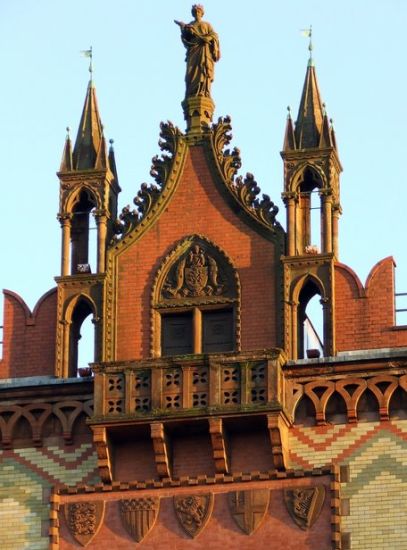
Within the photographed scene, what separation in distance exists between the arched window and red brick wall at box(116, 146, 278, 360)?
16 cm

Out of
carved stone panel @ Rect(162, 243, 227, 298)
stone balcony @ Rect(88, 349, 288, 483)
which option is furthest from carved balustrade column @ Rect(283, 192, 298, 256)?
stone balcony @ Rect(88, 349, 288, 483)

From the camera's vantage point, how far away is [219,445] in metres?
37.5

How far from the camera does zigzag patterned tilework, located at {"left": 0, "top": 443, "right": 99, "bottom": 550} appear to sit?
38062 millimetres

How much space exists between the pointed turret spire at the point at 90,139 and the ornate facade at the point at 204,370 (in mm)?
46

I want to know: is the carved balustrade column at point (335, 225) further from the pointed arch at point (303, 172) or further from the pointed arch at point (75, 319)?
the pointed arch at point (75, 319)

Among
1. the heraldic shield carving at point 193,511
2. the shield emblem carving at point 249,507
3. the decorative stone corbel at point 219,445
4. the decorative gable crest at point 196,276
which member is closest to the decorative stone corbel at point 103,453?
the heraldic shield carving at point 193,511

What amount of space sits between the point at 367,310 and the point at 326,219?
1657mm

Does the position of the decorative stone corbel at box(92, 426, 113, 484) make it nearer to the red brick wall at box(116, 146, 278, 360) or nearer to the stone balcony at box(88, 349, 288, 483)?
the stone balcony at box(88, 349, 288, 483)

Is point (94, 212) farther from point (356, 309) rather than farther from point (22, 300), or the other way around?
point (356, 309)

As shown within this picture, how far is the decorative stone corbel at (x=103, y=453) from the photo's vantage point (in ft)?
124

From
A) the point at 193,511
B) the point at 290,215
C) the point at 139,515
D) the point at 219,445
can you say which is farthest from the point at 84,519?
the point at 290,215

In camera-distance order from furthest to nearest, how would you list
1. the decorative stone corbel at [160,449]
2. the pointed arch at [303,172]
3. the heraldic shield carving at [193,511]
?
A: 1. the pointed arch at [303,172]
2. the decorative stone corbel at [160,449]
3. the heraldic shield carving at [193,511]

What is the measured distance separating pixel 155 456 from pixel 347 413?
9.87 feet

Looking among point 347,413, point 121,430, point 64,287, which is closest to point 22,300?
point 64,287
